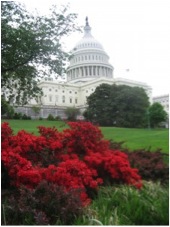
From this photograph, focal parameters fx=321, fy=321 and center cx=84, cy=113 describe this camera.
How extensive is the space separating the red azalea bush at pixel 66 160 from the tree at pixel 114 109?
0.13 m

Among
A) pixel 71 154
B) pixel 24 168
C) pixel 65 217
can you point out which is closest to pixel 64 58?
pixel 71 154

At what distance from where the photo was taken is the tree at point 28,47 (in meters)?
2.90

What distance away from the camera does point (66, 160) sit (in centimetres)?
276

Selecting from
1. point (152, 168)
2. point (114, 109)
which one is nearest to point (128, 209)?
point (114, 109)

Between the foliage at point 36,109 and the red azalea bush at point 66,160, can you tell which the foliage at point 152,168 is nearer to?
the red azalea bush at point 66,160

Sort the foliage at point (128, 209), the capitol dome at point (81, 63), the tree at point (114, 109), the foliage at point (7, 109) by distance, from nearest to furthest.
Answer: the foliage at point (128, 209), the foliage at point (7, 109), the tree at point (114, 109), the capitol dome at point (81, 63)

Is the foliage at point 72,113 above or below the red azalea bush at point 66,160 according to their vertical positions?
above

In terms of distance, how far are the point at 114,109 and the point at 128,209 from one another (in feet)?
3.75

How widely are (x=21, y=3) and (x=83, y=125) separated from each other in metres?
1.26

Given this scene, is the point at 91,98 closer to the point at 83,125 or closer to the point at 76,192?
the point at 83,125

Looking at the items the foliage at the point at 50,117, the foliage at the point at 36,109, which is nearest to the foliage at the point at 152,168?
the foliage at the point at 50,117

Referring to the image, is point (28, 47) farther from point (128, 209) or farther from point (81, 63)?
point (81, 63)

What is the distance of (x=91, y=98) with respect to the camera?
3023mm

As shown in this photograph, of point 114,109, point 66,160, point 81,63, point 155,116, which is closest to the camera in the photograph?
point 66,160
